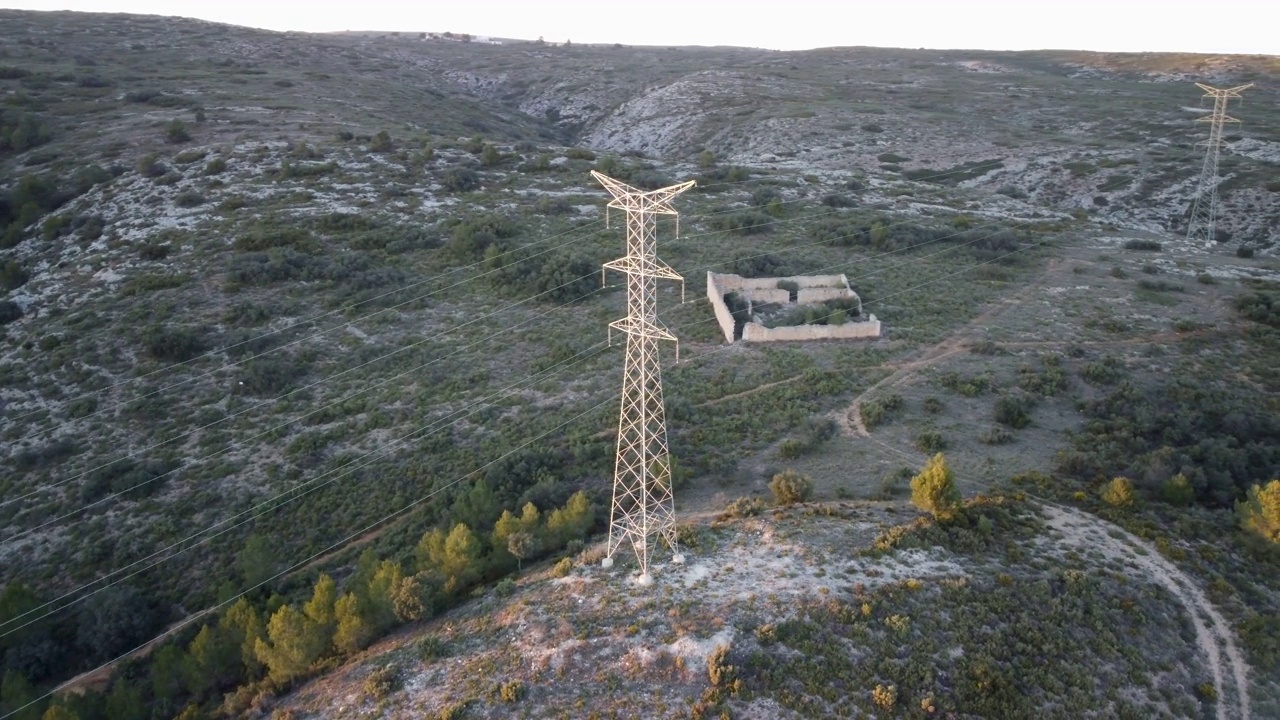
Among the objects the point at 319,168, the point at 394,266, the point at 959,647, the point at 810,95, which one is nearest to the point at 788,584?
the point at 959,647

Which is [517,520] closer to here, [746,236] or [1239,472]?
[1239,472]

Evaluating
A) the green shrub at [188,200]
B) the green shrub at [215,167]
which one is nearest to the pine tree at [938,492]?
the green shrub at [188,200]

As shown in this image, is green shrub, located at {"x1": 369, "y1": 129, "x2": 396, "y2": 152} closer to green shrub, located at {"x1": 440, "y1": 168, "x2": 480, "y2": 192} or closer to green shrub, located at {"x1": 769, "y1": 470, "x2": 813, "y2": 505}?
green shrub, located at {"x1": 440, "y1": 168, "x2": 480, "y2": 192}

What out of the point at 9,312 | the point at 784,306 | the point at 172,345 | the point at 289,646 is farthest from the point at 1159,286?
the point at 9,312

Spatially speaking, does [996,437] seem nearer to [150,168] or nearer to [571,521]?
[571,521]

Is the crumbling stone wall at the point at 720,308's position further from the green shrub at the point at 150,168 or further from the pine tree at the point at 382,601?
the green shrub at the point at 150,168

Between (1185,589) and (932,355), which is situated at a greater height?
(932,355)
